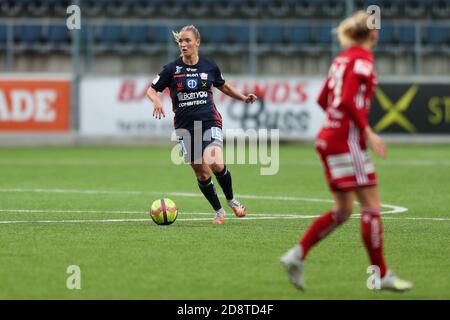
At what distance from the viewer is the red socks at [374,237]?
24.6 ft

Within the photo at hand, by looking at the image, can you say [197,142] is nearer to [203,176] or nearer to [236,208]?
[203,176]

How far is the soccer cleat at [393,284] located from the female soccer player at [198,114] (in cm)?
465

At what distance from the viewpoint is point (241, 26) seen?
2981cm

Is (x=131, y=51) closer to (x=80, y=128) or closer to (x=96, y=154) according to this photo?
(x=80, y=128)

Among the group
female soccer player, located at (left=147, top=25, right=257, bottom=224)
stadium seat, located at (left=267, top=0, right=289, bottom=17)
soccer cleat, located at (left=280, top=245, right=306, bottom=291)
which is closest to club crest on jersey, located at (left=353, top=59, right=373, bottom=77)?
soccer cleat, located at (left=280, top=245, right=306, bottom=291)

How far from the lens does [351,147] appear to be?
7.54 m

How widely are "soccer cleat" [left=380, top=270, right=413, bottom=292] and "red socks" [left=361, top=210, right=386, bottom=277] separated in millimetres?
94

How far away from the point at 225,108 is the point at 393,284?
20348mm

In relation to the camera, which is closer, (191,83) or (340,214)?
(340,214)

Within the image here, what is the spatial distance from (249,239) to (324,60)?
66.8 ft

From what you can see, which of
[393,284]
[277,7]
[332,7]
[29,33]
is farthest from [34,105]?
[393,284]

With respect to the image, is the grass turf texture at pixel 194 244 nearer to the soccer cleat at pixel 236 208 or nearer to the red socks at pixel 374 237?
the soccer cleat at pixel 236 208

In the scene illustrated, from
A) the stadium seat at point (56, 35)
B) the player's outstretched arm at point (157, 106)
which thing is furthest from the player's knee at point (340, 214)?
the stadium seat at point (56, 35)
